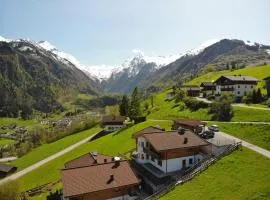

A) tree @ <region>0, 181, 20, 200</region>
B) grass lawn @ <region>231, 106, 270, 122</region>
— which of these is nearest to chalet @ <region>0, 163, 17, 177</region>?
tree @ <region>0, 181, 20, 200</region>

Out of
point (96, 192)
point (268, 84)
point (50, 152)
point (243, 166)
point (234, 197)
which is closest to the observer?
point (234, 197)

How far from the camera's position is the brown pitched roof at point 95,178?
1896 inches

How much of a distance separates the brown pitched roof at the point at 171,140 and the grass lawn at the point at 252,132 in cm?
1164

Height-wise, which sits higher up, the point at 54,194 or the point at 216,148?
the point at 216,148

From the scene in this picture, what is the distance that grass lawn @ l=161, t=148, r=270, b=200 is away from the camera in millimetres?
43688

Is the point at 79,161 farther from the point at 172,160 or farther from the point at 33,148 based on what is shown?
the point at 33,148

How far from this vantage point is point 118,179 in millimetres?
51094

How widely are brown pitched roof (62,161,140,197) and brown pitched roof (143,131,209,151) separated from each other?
8.32 metres

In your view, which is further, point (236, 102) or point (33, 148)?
point (33, 148)

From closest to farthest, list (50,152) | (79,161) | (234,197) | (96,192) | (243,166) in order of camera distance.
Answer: (234,197) < (96,192) < (243,166) < (79,161) < (50,152)

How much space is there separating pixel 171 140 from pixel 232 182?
52.5 feet

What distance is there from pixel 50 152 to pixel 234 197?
10042 cm

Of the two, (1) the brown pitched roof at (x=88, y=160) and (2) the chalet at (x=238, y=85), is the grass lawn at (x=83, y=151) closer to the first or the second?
(1) the brown pitched roof at (x=88, y=160)

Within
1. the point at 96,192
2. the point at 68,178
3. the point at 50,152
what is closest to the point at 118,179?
the point at 96,192
